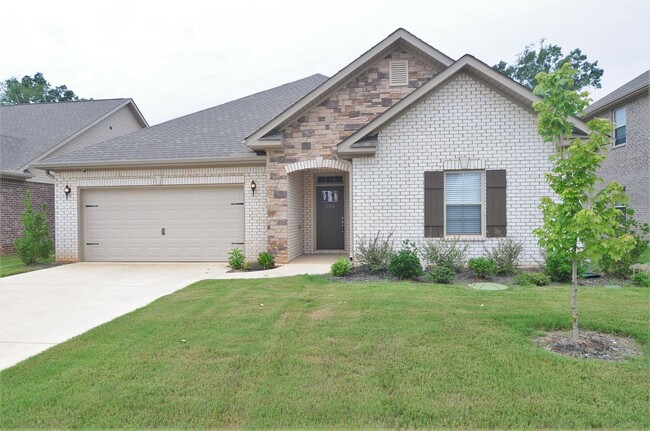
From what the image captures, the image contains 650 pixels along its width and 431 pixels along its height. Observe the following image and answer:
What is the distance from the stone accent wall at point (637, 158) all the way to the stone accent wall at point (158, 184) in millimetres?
14726

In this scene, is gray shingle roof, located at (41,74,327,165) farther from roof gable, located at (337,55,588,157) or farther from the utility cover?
the utility cover

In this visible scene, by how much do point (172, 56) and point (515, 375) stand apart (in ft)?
84.0

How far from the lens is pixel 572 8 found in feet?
40.3

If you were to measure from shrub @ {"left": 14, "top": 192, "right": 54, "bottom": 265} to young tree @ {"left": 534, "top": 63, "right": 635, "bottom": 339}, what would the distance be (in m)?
13.1

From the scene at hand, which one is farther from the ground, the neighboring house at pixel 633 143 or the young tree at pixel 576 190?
the neighboring house at pixel 633 143

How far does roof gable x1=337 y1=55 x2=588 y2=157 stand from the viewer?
9.03 m

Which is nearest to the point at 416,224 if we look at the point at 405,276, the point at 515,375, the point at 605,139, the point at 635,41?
the point at 405,276

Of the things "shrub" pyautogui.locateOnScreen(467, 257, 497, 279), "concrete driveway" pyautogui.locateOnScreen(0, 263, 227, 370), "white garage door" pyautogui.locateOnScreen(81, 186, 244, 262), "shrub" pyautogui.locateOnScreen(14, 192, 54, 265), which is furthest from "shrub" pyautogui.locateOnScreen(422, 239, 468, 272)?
"shrub" pyautogui.locateOnScreen(14, 192, 54, 265)

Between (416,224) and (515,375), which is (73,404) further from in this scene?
(416,224)

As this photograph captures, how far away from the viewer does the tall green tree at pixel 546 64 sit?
36.7 meters

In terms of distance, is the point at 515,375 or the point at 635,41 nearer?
the point at 515,375

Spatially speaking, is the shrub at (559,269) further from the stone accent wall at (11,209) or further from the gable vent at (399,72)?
the stone accent wall at (11,209)

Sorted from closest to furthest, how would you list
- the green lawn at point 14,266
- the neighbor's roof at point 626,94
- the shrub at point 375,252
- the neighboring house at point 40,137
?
the shrub at point 375,252 < the green lawn at point 14,266 < the neighboring house at point 40,137 < the neighbor's roof at point 626,94

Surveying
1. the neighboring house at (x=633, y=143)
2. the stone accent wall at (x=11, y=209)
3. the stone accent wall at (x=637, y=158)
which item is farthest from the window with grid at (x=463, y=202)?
the stone accent wall at (x=11, y=209)
